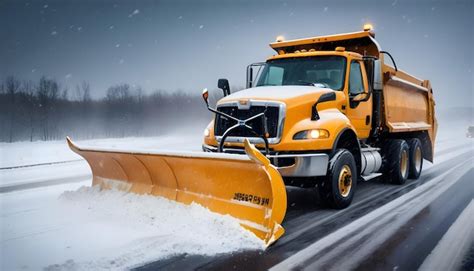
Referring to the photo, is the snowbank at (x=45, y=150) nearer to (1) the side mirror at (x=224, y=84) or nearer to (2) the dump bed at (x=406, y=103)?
(1) the side mirror at (x=224, y=84)

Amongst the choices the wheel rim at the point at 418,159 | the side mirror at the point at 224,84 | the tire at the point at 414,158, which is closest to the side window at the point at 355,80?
the side mirror at the point at 224,84

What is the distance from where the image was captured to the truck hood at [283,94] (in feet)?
19.6

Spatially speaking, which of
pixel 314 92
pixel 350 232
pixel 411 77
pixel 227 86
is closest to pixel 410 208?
pixel 350 232

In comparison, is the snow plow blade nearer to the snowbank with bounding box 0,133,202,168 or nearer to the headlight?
the headlight

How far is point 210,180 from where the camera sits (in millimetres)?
5531

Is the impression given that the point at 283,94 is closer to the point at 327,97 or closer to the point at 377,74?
the point at 327,97

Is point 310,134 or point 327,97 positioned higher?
point 327,97

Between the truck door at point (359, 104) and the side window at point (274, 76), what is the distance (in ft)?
4.14

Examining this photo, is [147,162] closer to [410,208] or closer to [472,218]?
[410,208]

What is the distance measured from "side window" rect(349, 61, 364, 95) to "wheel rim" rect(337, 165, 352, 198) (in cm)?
152

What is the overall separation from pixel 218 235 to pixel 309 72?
3.78 metres

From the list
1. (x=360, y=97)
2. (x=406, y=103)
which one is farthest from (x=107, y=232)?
(x=406, y=103)

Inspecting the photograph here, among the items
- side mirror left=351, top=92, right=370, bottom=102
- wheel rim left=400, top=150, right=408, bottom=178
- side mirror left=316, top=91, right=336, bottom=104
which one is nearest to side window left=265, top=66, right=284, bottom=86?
side mirror left=316, top=91, right=336, bottom=104

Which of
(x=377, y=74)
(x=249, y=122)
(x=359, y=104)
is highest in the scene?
(x=377, y=74)
